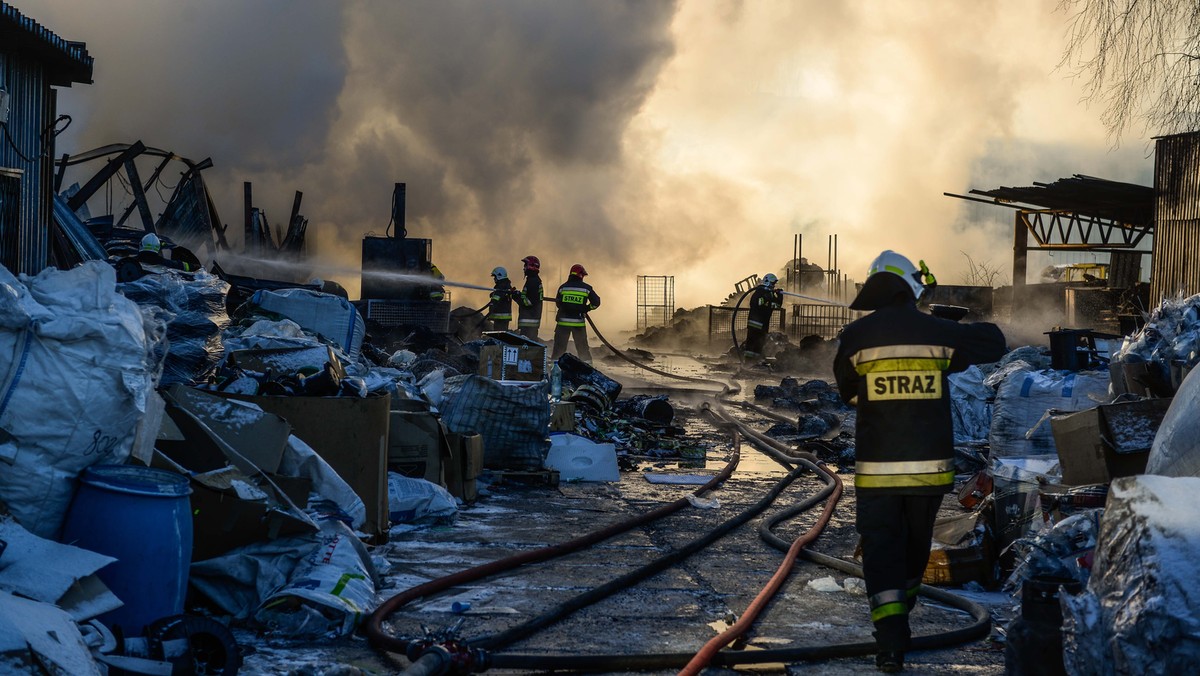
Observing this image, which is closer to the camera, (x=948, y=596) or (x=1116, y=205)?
(x=948, y=596)

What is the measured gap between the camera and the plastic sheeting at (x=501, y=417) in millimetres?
8336

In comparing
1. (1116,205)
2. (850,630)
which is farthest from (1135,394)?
(1116,205)

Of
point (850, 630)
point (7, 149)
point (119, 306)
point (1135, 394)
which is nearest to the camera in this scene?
point (119, 306)

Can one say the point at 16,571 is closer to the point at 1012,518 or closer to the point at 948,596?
the point at 948,596

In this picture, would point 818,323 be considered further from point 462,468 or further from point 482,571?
point 482,571

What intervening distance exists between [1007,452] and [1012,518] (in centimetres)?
243

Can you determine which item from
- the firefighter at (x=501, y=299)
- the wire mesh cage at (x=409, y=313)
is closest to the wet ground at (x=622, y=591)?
the firefighter at (x=501, y=299)

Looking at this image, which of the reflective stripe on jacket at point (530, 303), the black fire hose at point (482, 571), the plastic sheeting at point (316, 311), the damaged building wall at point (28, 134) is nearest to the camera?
the black fire hose at point (482, 571)

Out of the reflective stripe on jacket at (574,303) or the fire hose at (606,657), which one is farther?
the reflective stripe on jacket at (574,303)

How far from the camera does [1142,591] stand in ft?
9.59

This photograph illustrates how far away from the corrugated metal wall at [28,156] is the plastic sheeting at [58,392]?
648 cm

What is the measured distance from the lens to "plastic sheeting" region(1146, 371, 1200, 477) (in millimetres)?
4117

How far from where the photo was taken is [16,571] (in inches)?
133

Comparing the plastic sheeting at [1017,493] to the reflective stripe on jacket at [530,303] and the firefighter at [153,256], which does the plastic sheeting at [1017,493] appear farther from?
the reflective stripe on jacket at [530,303]
